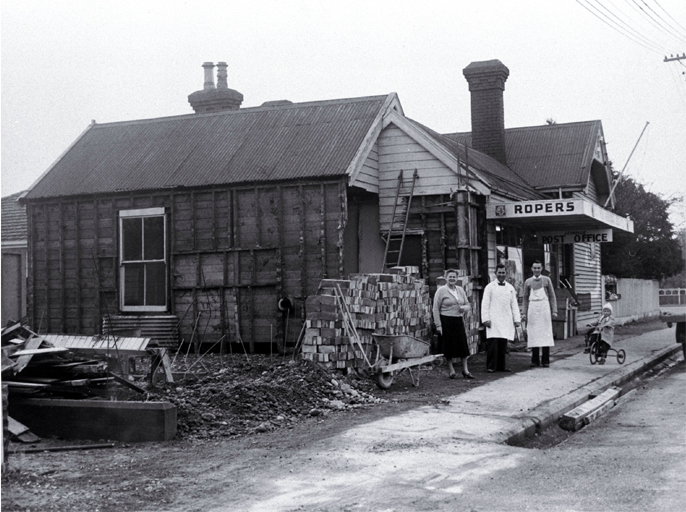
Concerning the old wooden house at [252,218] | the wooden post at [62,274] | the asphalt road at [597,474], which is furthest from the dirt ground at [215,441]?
the wooden post at [62,274]

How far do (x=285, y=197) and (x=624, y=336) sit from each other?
12139mm

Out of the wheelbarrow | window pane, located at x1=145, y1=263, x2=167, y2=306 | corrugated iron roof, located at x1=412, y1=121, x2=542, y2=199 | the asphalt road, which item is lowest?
the asphalt road

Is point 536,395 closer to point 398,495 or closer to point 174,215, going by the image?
point 398,495

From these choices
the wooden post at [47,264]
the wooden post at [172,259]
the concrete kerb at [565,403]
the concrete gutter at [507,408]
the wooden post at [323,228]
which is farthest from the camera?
the wooden post at [47,264]

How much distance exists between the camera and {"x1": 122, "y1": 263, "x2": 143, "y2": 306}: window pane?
1811 centimetres

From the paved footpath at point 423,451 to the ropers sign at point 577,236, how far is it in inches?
358

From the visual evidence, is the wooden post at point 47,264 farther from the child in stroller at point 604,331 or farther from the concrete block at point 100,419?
the child in stroller at point 604,331

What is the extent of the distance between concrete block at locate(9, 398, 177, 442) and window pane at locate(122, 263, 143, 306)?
31.1 ft

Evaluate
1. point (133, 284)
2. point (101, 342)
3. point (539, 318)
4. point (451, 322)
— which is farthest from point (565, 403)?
point (133, 284)

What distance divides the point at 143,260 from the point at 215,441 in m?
10.3

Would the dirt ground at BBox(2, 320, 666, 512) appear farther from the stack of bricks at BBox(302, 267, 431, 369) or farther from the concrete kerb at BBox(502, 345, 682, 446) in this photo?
the stack of bricks at BBox(302, 267, 431, 369)

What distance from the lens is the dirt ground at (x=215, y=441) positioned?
620 cm

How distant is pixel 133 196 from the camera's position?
711 inches

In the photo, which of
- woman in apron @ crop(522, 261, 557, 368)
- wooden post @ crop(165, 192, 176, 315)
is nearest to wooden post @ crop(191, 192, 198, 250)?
wooden post @ crop(165, 192, 176, 315)
